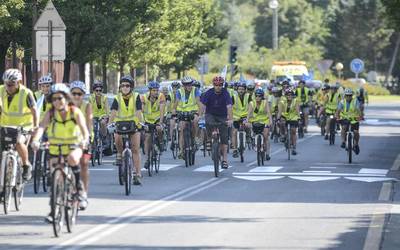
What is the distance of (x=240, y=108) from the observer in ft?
96.5

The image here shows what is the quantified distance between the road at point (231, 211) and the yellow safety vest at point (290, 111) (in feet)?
7.74

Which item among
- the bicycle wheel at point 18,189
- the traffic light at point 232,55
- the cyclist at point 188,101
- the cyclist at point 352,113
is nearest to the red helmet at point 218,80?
the cyclist at point 188,101

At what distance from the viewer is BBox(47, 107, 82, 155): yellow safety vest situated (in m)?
13.8

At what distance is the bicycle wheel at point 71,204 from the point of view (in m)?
13.6

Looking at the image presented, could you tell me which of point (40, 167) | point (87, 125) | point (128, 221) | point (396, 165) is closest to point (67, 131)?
point (87, 125)

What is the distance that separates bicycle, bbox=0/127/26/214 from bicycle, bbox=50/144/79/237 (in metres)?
2.01

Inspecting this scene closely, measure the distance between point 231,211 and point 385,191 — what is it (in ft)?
15.2

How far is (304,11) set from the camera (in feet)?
463

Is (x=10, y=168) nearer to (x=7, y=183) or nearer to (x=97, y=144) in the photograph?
(x=7, y=183)

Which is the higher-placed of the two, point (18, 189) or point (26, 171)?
point (26, 171)

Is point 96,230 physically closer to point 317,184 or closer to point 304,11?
point 317,184

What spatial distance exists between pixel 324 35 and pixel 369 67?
12.4m

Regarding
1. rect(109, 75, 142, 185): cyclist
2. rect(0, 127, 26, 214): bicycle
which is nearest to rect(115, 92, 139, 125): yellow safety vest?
rect(109, 75, 142, 185): cyclist

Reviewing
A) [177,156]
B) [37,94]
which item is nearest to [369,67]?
[177,156]
